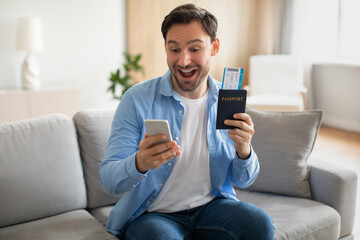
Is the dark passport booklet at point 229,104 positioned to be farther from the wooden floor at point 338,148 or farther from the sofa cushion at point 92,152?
the wooden floor at point 338,148

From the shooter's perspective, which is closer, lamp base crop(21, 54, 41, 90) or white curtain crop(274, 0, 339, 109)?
lamp base crop(21, 54, 41, 90)

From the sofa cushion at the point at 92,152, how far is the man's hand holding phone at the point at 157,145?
2.17 feet

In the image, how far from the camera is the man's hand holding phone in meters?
1.19

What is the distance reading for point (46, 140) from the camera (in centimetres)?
177

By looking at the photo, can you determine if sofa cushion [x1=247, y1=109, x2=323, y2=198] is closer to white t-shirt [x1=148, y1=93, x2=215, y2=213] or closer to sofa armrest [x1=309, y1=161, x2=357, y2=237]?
sofa armrest [x1=309, y1=161, x2=357, y2=237]

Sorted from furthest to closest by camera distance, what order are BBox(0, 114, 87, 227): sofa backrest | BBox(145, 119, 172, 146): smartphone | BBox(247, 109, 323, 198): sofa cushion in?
BBox(247, 109, 323, 198): sofa cushion → BBox(0, 114, 87, 227): sofa backrest → BBox(145, 119, 172, 146): smartphone

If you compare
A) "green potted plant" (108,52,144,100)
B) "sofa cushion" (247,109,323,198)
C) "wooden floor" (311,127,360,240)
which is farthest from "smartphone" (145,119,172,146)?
"green potted plant" (108,52,144,100)

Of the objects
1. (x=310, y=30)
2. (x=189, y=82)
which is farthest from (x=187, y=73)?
(x=310, y=30)

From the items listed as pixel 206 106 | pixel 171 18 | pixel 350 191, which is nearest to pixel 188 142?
pixel 206 106

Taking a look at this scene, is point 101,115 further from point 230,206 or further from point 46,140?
point 230,206

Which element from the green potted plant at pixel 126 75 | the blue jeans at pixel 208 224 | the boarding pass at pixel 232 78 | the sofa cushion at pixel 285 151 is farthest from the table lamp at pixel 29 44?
the boarding pass at pixel 232 78

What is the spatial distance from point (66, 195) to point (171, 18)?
0.88 m

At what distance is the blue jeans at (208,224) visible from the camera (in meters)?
1.36

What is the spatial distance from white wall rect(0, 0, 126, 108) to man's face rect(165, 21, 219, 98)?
2958 mm
